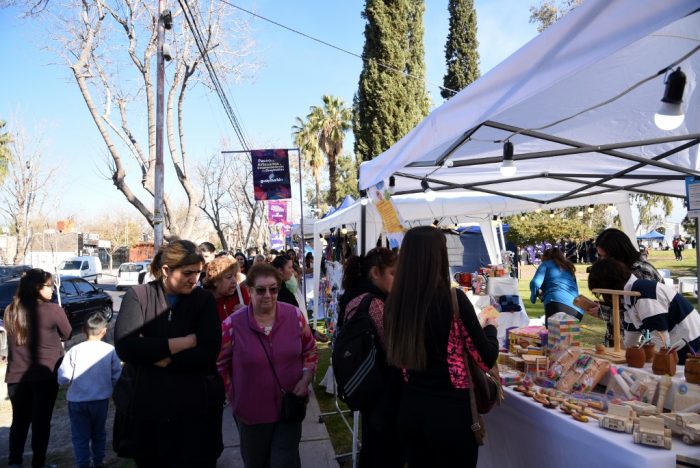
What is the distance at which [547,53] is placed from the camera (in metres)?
2.11

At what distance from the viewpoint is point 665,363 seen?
2.73 meters

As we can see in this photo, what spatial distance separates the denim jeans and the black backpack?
2526 millimetres

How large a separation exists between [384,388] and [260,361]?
75 centimetres

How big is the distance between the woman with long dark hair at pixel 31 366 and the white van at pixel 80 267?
2327 centimetres

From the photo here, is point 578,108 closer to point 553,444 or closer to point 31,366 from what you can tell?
point 553,444

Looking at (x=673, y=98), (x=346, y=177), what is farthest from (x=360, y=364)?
(x=346, y=177)

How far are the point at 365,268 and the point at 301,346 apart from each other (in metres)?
0.71

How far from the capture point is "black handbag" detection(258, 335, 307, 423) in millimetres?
2908

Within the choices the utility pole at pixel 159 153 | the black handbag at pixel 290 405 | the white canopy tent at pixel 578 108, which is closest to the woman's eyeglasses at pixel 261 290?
the black handbag at pixel 290 405

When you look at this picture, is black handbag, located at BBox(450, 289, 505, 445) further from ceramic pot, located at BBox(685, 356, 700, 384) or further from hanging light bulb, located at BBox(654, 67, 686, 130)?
hanging light bulb, located at BBox(654, 67, 686, 130)

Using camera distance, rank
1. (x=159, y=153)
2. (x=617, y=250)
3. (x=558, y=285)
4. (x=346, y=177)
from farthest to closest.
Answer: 1. (x=346, y=177)
2. (x=159, y=153)
3. (x=558, y=285)
4. (x=617, y=250)

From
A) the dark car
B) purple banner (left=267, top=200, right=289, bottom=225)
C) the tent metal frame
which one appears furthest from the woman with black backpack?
purple banner (left=267, top=200, right=289, bottom=225)

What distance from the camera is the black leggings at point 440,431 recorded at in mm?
2221

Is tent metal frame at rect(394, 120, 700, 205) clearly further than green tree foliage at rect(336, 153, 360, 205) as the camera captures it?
No
